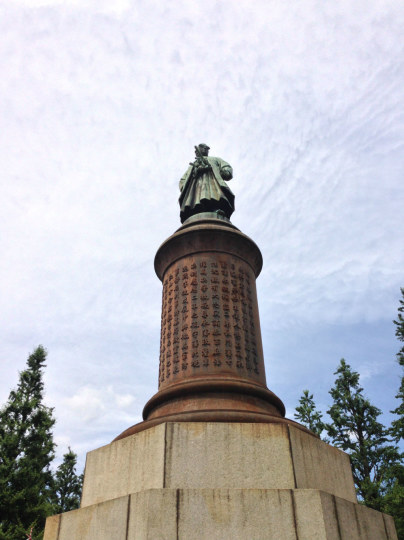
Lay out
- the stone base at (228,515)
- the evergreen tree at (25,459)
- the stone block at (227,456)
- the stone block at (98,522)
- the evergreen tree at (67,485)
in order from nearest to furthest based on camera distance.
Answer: the stone base at (228,515) → the stone block at (98,522) → the stone block at (227,456) → the evergreen tree at (25,459) → the evergreen tree at (67,485)

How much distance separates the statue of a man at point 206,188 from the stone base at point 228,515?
15.9 ft

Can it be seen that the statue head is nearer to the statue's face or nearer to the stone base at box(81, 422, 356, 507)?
the statue's face

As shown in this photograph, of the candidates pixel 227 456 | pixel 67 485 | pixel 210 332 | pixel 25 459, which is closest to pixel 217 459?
pixel 227 456

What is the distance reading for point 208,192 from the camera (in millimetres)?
7691

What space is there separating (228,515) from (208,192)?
210 inches

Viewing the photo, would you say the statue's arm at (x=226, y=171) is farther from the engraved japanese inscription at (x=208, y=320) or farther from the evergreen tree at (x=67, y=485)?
the evergreen tree at (x=67, y=485)

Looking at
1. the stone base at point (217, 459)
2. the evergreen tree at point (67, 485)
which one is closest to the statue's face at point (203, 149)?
the stone base at point (217, 459)

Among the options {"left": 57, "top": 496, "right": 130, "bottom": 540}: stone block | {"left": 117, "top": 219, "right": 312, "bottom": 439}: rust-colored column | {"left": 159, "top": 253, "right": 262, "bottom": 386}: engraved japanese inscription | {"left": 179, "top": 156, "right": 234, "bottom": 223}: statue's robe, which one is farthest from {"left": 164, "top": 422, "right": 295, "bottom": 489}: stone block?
A: {"left": 179, "top": 156, "right": 234, "bottom": 223}: statue's robe

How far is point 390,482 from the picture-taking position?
53.8 feet

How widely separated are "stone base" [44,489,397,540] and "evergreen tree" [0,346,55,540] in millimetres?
11555

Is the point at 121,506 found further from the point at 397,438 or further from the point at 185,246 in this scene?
the point at 397,438

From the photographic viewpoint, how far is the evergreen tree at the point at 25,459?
44.9ft

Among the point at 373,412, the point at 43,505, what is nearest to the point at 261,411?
the point at 43,505

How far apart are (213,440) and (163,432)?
1.70 ft
